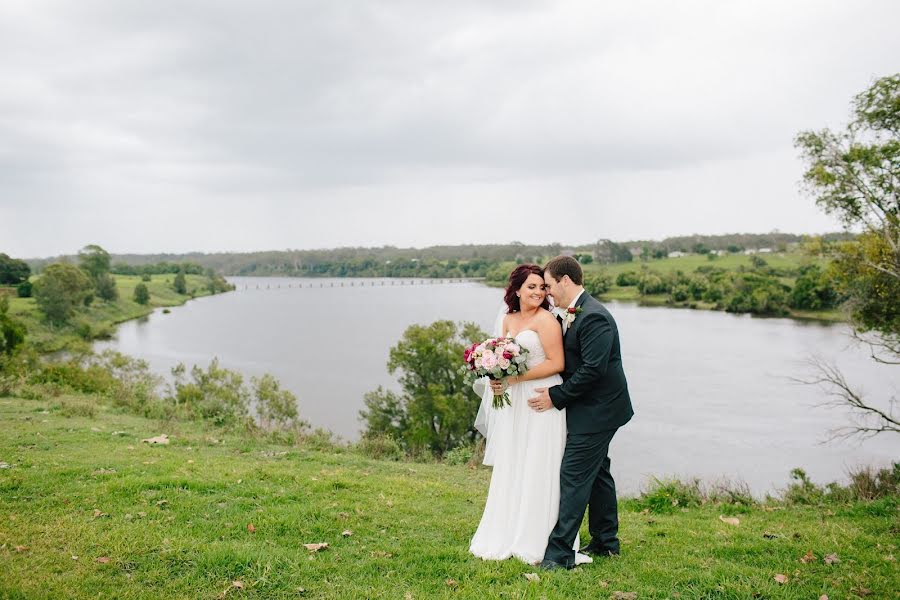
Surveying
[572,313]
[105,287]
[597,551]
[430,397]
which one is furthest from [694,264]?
[572,313]

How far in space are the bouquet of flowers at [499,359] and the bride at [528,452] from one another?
14 cm

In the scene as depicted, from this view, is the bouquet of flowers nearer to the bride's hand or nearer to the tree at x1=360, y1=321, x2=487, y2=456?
the bride's hand

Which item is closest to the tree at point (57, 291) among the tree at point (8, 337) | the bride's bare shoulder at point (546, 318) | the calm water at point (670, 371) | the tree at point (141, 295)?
the calm water at point (670, 371)

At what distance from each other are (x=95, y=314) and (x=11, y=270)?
3017 centimetres

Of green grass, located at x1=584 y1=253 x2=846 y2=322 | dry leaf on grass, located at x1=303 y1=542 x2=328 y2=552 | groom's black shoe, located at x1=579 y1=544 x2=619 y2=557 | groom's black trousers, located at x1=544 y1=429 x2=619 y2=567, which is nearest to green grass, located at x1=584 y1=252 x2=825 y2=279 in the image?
green grass, located at x1=584 y1=253 x2=846 y2=322

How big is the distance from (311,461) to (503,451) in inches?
208

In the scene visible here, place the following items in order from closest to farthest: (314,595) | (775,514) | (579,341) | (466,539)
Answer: (314,595)
(579,341)
(466,539)
(775,514)

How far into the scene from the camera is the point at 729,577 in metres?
Result: 4.61

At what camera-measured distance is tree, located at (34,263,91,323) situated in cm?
6881

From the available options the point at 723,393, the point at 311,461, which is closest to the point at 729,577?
the point at 311,461

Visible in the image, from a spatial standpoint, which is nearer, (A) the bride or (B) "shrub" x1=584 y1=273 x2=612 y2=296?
(A) the bride

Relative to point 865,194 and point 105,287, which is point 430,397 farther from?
point 105,287

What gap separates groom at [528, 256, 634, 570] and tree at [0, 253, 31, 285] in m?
65.4

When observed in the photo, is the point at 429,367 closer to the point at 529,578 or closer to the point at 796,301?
the point at 529,578
